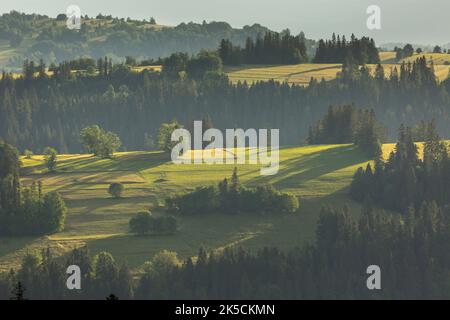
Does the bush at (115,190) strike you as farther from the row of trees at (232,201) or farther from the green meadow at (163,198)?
the row of trees at (232,201)

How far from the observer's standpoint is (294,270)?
136m

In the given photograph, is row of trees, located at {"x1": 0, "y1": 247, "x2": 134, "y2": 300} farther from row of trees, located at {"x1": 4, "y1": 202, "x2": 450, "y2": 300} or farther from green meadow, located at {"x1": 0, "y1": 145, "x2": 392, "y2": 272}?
→ green meadow, located at {"x1": 0, "y1": 145, "x2": 392, "y2": 272}

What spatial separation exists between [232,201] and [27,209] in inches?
1116

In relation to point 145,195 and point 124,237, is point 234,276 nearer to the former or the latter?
point 124,237

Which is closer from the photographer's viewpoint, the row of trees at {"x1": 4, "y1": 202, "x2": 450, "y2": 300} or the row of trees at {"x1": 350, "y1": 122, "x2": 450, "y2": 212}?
the row of trees at {"x1": 4, "y1": 202, "x2": 450, "y2": 300}

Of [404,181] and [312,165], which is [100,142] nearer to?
[312,165]

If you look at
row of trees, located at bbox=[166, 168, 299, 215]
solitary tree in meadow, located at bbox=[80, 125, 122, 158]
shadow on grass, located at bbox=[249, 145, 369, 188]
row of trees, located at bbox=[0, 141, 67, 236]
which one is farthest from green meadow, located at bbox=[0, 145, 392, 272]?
row of trees, located at bbox=[0, 141, 67, 236]

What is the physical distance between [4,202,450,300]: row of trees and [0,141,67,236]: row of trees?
1388 centimetres

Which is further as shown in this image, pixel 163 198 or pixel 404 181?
pixel 404 181

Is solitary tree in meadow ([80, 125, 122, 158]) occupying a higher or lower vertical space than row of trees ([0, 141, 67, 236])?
higher

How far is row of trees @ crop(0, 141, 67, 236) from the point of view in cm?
15050

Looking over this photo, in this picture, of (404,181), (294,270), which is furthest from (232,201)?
(294,270)

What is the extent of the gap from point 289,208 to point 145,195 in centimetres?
2060
